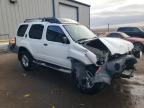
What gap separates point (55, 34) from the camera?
7758mm

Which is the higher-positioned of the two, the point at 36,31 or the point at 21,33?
the point at 36,31

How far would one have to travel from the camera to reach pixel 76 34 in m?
7.53

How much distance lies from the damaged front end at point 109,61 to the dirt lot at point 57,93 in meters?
0.59

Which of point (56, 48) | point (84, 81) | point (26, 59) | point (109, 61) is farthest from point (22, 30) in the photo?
point (109, 61)

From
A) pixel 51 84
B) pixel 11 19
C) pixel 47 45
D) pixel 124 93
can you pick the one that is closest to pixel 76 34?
pixel 47 45

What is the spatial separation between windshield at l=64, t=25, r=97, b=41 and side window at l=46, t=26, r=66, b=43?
24cm

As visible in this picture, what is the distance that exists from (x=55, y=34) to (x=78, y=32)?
74cm

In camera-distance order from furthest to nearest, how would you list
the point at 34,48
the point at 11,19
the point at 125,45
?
the point at 11,19 < the point at 34,48 < the point at 125,45

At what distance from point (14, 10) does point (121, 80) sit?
12.3 m

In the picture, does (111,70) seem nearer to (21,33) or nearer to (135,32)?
(21,33)

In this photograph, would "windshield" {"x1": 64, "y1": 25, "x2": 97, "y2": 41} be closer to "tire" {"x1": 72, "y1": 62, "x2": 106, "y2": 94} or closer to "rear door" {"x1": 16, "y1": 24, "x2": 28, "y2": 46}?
"tire" {"x1": 72, "y1": 62, "x2": 106, "y2": 94}

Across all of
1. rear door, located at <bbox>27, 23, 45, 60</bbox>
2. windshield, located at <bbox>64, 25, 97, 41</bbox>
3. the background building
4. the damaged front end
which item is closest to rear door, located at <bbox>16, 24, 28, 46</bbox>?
rear door, located at <bbox>27, 23, 45, 60</bbox>

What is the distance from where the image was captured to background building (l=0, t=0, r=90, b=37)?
56.5 feet

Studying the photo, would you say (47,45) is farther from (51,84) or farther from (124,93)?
(124,93)
